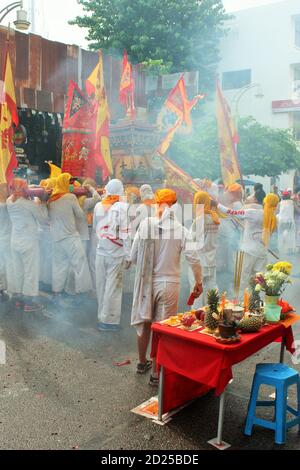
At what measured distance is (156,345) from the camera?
3969 millimetres

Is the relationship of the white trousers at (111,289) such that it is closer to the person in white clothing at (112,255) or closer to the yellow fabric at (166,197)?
the person in white clothing at (112,255)

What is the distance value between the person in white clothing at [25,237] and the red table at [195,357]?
3.40 meters

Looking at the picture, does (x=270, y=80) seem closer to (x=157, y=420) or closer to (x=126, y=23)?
(x=126, y=23)

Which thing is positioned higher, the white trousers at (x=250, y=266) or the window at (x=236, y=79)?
the window at (x=236, y=79)

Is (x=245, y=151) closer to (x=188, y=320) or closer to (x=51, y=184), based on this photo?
(x=51, y=184)

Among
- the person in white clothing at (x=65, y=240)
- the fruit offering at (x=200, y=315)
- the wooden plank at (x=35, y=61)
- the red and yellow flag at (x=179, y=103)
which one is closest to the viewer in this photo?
the fruit offering at (x=200, y=315)

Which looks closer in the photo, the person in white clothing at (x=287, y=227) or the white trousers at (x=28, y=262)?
the white trousers at (x=28, y=262)

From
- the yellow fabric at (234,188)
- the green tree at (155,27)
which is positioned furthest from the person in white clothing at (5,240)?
the green tree at (155,27)

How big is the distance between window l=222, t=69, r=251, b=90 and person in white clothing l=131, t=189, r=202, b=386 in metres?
25.1

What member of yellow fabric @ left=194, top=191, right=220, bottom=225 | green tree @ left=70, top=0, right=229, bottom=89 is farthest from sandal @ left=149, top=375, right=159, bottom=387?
green tree @ left=70, top=0, right=229, bottom=89

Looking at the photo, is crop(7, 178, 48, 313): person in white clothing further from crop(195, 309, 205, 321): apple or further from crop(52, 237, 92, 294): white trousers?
crop(195, 309, 205, 321): apple

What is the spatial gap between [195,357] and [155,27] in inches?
719

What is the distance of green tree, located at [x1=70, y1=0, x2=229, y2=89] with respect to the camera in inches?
741

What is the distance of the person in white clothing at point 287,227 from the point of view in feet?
39.3
